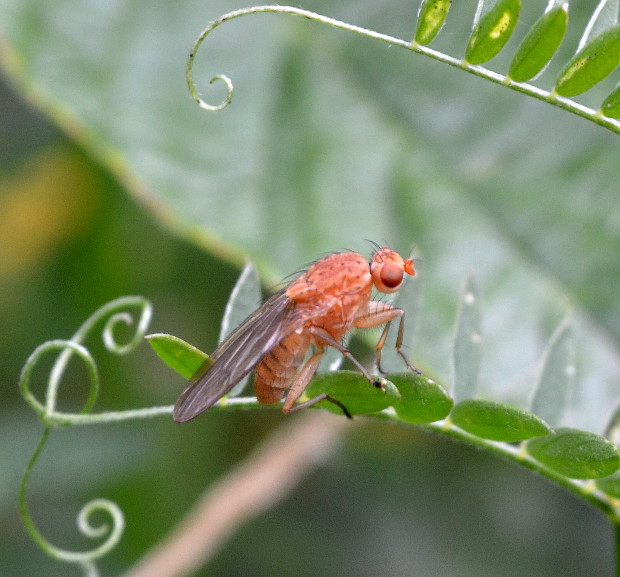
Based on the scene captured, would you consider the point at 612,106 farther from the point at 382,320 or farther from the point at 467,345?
the point at 382,320

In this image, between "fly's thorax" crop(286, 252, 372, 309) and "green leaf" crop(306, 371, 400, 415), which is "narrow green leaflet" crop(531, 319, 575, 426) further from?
"fly's thorax" crop(286, 252, 372, 309)

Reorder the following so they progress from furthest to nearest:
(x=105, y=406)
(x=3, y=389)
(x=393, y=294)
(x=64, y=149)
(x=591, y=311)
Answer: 1. (x=64, y=149)
2. (x=3, y=389)
3. (x=105, y=406)
4. (x=591, y=311)
5. (x=393, y=294)

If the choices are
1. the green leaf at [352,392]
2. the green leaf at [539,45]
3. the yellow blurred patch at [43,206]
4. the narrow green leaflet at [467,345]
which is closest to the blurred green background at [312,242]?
the yellow blurred patch at [43,206]

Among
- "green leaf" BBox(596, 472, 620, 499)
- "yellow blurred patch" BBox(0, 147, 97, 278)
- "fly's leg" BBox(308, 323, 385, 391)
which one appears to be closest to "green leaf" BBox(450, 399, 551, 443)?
"green leaf" BBox(596, 472, 620, 499)

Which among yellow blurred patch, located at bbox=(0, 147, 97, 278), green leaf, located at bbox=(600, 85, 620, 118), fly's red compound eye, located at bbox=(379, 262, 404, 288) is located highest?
green leaf, located at bbox=(600, 85, 620, 118)

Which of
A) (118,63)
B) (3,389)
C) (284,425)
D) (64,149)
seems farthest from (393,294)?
(64,149)

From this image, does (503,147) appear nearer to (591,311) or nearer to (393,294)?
(591,311)

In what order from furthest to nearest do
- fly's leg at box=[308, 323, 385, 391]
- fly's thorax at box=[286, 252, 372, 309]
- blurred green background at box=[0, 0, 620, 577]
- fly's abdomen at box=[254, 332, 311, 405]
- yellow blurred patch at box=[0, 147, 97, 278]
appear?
yellow blurred patch at box=[0, 147, 97, 278]
blurred green background at box=[0, 0, 620, 577]
fly's thorax at box=[286, 252, 372, 309]
fly's leg at box=[308, 323, 385, 391]
fly's abdomen at box=[254, 332, 311, 405]

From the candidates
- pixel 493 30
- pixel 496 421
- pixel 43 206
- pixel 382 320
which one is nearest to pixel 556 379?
pixel 496 421
